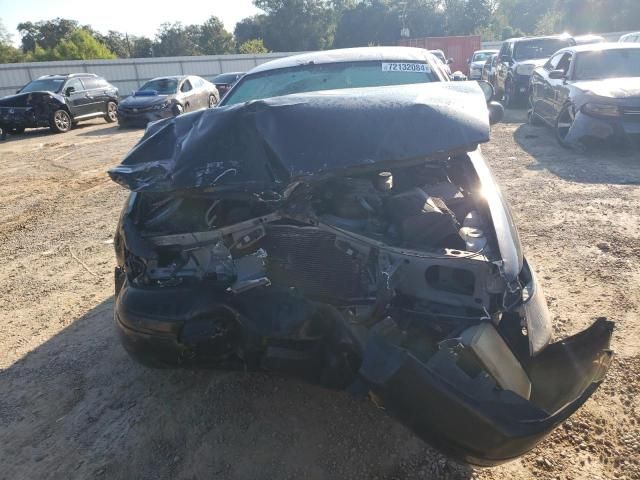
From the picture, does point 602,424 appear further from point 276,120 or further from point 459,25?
point 459,25

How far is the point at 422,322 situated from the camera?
201 centimetres

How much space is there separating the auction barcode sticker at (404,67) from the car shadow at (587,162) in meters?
3.33

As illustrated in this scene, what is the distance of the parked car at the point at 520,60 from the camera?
11805mm

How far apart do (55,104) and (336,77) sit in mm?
12387

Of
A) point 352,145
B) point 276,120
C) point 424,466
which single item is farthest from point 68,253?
point 424,466

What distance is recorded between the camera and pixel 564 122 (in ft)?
25.5

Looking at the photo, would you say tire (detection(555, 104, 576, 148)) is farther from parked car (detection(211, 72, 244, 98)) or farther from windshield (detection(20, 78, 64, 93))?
parked car (detection(211, 72, 244, 98))

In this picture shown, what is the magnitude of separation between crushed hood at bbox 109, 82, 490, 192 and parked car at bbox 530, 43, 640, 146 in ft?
18.7

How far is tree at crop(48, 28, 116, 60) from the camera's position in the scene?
43.3 meters

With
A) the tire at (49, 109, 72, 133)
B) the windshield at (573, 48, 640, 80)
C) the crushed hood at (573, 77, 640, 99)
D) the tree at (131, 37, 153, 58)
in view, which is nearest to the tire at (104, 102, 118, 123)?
the tire at (49, 109, 72, 133)

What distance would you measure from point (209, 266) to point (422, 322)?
1.05 metres

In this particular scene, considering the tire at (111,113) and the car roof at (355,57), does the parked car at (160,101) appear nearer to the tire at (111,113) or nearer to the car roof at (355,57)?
the tire at (111,113)

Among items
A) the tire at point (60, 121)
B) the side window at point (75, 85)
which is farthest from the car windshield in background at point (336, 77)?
the side window at point (75, 85)

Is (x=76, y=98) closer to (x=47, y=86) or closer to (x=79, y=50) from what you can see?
(x=47, y=86)
